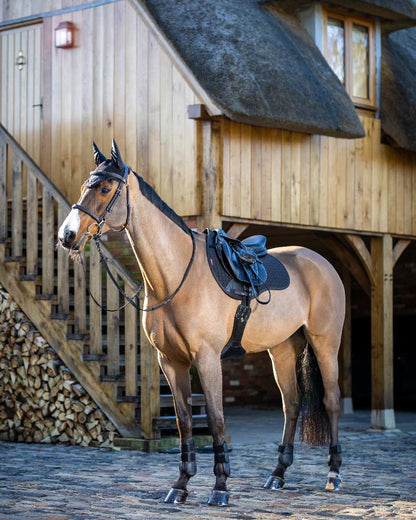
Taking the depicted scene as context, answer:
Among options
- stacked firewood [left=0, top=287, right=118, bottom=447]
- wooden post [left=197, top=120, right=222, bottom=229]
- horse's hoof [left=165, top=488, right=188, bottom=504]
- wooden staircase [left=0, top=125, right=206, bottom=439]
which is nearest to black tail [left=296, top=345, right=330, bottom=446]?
horse's hoof [left=165, top=488, right=188, bottom=504]

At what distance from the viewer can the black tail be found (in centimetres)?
701

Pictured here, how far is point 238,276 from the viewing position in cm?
639

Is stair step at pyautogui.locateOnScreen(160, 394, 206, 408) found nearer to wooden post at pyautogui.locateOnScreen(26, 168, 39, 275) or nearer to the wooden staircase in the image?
the wooden staircase

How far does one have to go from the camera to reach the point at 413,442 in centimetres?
1042

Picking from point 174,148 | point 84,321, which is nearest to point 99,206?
point 84,321

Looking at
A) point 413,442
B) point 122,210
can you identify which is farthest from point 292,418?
point 413,442

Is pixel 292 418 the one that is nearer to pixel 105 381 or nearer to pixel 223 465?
pixel 223 465

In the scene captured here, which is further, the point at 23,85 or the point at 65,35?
the point at 23,85

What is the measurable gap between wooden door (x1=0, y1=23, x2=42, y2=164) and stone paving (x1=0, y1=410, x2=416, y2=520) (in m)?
4.27

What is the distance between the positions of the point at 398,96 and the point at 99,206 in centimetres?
796

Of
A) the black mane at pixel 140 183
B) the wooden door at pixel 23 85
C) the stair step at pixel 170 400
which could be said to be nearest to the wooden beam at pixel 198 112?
the wooden door at pixel 23 85

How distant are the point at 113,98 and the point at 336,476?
5.89m

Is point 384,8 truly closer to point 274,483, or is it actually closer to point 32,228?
point 32,228

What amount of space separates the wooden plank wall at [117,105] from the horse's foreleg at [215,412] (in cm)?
421
